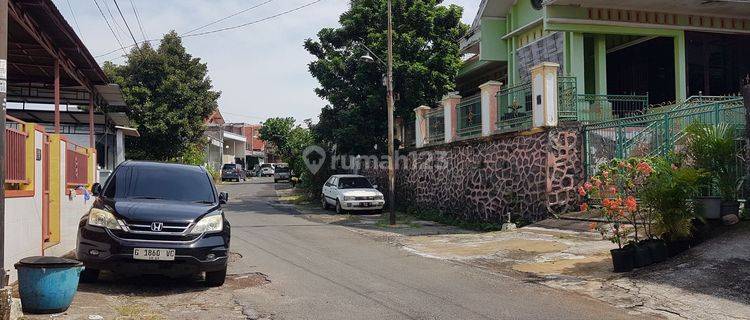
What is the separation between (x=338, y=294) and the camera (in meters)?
7.71

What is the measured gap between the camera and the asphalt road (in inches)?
264

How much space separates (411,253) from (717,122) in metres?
6.10

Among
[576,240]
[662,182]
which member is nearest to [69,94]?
[576,240]

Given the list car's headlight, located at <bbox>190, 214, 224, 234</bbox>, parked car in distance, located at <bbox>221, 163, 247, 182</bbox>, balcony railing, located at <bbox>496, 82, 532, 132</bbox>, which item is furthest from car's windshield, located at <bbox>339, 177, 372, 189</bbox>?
parked car in distance, located at <bbox>221, 163, 247, 182</bbox>

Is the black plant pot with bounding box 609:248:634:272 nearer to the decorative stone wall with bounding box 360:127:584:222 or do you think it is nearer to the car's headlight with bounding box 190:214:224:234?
the car's headlight with bounding box 190:214:224:234

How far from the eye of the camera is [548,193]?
579 inches

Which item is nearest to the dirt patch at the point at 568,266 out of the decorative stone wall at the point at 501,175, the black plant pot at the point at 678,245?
the black plant pot at the point at 678,245

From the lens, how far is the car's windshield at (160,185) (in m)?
8.32

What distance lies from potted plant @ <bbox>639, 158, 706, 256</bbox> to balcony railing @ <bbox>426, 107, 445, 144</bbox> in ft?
39.0

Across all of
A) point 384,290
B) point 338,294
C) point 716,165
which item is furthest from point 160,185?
point 716,165

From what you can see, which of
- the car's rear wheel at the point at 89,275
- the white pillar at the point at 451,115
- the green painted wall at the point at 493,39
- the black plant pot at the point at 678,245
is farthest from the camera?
the green painted wall at the point at 493,39

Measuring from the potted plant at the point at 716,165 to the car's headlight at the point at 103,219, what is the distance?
328 inches

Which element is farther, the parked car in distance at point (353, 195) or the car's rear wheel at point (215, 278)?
the parked car in distance at point (353, 195)

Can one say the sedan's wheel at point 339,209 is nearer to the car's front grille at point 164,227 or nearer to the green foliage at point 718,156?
the green foliage at point 718,156
